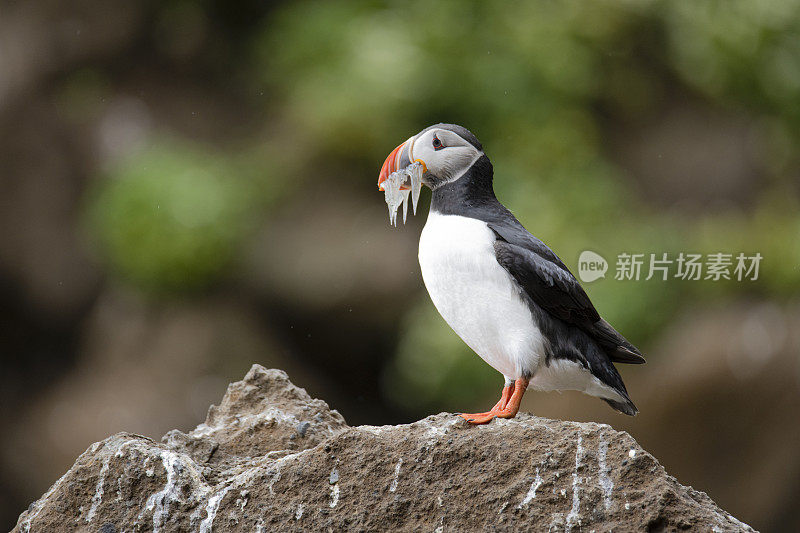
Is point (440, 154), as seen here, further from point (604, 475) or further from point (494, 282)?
point (604, 475)

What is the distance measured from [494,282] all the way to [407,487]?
2.02 ft

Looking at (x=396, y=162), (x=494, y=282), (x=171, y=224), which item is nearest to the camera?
(x=494, y=282)

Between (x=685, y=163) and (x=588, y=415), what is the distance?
2.58 metres

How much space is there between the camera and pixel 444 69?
6023 millimetres

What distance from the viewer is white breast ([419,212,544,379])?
8.47 feet

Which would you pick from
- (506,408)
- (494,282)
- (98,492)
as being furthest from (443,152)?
(98,492)

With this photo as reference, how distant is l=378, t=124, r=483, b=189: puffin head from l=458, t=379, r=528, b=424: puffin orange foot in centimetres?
63


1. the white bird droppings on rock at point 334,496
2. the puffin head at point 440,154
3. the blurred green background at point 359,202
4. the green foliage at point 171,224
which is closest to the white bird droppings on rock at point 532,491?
the white bird droppings on rock at point 334,496

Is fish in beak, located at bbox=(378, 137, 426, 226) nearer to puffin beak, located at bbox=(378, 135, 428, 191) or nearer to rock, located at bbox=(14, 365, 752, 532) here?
puffin beak, located at bbox=(378, 135, 428, 191)

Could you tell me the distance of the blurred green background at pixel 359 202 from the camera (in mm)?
5453

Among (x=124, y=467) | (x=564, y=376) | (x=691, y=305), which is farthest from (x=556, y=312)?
(x=691, y=305)

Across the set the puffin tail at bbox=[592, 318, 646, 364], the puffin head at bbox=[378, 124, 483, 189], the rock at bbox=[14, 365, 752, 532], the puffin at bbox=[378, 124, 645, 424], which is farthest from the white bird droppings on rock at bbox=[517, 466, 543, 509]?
the puffin head at bbox=[378, 124, 483, 189]

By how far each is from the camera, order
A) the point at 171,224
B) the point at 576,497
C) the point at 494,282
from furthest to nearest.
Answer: the point at 171,224
the point at 494,282
the point at 576,497

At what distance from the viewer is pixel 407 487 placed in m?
2.42
